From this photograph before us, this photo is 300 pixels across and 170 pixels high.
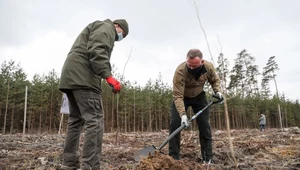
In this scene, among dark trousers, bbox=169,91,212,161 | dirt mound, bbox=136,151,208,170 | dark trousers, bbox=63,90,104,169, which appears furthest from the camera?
dark trousers, bbox=169,91,212,161

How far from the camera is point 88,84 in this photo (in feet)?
8.77

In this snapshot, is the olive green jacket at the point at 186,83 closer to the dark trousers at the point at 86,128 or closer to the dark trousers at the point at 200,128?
the dark trousers at the point at 200,128

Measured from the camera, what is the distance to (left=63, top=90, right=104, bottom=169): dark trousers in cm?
255

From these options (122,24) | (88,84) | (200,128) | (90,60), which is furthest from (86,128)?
(200,128)

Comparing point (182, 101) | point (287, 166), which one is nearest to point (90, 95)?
point (182, 101)

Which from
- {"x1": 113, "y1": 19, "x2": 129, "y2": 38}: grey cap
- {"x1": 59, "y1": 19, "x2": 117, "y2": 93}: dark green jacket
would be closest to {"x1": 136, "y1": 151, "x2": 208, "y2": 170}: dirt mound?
{"x1": 59, "y1": 19, "x2": 117, "y2": 93}: dark green jacket

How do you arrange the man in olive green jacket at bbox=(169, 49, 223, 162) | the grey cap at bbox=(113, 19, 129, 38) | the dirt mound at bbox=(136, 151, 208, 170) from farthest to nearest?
the man in olive green jacket at bbox=(169, 49, 223, 162)
the grey cap at bbox=(113, 19, 129, 38)
the dirt mound at bbox=(136, 151, 208, 170)

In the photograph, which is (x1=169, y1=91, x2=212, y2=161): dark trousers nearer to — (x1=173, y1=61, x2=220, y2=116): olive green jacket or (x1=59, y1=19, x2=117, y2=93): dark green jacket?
(x1=173, y1=61, x2=220, y2=116): olive green jacket

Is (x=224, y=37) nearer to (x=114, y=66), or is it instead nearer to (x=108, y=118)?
(x=114, y=66)

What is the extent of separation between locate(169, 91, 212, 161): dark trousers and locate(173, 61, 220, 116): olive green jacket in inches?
5.4

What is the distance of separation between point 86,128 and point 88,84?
0.50 meters

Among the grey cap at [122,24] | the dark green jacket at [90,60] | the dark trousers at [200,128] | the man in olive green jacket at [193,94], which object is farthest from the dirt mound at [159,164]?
the grey cap at [122,24]

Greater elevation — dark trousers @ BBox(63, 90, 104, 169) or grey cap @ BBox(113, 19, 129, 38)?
grey cap @ BBox(113, 19, 129, 38)

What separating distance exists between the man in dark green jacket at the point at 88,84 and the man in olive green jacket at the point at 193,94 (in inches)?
53.8
